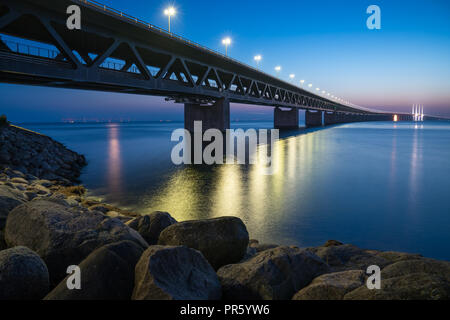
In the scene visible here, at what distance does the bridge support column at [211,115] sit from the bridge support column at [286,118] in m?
50.1

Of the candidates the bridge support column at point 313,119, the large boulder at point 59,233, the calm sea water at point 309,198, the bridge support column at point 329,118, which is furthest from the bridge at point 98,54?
the bridge support column at point 329,118

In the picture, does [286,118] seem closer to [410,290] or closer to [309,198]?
[309,198]

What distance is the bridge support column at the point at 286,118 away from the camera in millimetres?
99750

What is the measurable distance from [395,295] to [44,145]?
26.0 m

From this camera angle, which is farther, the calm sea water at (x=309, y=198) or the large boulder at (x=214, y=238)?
the calm sea water at (x=309, y=198)

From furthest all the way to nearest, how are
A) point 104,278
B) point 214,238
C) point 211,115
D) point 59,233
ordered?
point 211,115, point 214,238, point 59,233, point 104,278

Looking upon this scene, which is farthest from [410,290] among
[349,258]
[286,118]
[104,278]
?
[286,118]

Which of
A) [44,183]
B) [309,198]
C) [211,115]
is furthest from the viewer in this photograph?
[211,115]

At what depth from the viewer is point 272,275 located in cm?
385

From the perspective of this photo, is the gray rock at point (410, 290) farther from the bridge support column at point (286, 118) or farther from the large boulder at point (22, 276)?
the bridge support column at point (286, 118)

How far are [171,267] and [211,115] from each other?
168ft

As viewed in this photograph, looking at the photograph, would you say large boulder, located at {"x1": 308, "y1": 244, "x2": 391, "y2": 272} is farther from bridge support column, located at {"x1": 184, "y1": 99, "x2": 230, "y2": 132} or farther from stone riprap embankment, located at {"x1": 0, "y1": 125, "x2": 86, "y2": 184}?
bridge support column, located at {"x1": 184, "y1": 99, "x2": 230, "y2": 132}
